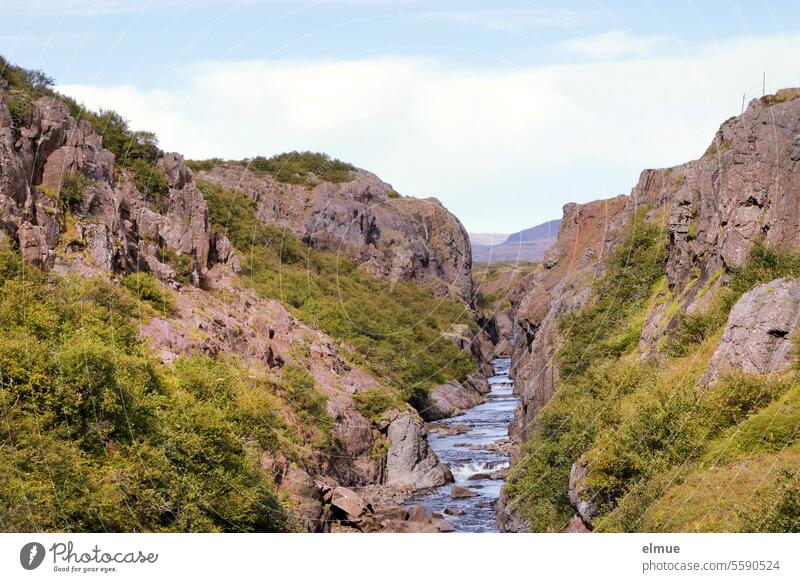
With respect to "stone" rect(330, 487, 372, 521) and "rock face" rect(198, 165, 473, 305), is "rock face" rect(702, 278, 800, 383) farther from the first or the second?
"rock face" rect(198, 165, 473, 305)

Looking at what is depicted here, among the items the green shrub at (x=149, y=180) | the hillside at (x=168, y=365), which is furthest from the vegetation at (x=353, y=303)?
the green shrub at (x=149, y=180)

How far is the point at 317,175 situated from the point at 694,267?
140108mm

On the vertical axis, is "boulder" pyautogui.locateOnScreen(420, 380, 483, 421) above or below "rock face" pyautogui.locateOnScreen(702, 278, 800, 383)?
below

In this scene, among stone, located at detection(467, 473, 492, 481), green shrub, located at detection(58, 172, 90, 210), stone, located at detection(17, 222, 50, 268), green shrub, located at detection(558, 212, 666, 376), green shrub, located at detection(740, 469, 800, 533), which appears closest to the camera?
green shrub, located at detection(740, 469, 800, 533)

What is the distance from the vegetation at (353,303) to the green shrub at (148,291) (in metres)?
23.0

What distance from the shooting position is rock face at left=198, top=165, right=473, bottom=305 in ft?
510

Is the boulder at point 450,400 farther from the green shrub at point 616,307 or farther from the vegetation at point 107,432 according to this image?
the vegetation at point 107,432

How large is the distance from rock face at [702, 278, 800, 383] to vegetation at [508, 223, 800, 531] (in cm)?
109

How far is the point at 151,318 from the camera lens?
58656 millimetres

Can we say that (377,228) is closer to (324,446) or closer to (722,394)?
(324,446)

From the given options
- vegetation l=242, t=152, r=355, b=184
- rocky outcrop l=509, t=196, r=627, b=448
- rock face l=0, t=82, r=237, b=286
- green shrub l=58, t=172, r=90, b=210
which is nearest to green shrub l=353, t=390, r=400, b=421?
rocky outcrop l=509, t=196, r=627, b=448

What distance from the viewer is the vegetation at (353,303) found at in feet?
315

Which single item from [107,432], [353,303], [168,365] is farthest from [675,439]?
[353,303]

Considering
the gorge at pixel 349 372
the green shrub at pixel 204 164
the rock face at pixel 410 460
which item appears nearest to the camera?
the gorge at pixel 349 372
